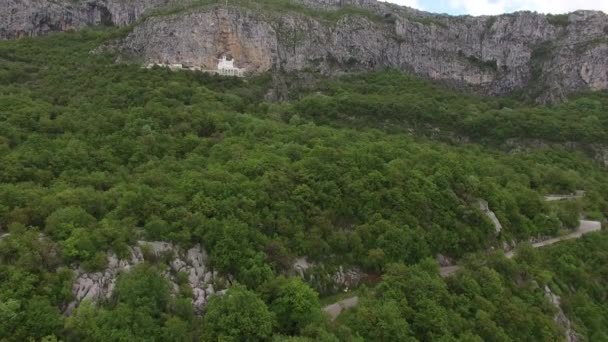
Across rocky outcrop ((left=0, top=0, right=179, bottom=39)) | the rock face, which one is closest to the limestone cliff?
rocky outcrop ((left=0, top=0, right=179, bottom=39))

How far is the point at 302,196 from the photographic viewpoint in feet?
142

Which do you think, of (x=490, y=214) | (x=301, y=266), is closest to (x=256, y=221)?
(x=301, y=266)

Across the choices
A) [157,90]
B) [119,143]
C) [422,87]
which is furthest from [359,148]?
[422,87]

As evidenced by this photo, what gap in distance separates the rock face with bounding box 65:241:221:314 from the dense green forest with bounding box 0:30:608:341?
2.04 ft

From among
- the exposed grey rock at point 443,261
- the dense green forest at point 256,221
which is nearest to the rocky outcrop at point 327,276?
the dense green forest at point 256,221

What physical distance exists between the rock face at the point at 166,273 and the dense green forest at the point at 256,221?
2.04 feet

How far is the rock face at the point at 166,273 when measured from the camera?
2975 cm

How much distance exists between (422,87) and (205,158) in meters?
74.1

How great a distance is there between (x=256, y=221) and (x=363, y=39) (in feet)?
298

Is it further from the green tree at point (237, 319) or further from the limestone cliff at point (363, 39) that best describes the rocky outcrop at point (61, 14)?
the green tree at point (237, 319)

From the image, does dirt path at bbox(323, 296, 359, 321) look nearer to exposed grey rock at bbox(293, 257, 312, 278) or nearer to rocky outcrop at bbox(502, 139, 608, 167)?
exposed grey rock at bbox(293, 257, 312, 278)

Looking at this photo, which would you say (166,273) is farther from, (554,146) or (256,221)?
(554,146)

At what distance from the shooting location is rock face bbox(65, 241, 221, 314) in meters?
29.8

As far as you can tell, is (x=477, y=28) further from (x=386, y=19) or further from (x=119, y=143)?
(x=119, y=143)
